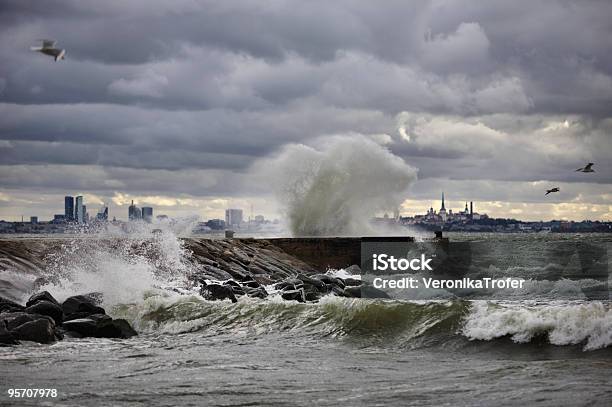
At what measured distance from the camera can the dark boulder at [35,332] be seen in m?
11.3

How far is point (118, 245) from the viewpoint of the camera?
20672mm

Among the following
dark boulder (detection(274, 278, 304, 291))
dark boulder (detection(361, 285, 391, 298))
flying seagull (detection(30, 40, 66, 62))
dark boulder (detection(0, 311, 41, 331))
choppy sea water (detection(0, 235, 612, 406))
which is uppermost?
flying seagull (detection(30, 40, 66, 62))

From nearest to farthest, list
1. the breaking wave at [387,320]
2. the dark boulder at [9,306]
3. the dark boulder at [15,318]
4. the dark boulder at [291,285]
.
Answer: the breaking wave at [387,320]
the dark boulder at [15,318]
the dark boulder at [9,306]
the dark boulder at [291,285]

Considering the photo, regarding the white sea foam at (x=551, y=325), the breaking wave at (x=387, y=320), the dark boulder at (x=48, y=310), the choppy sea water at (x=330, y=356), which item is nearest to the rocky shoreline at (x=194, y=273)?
the dark boulder at (x=48, y=310)

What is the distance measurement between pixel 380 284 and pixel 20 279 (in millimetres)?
10483

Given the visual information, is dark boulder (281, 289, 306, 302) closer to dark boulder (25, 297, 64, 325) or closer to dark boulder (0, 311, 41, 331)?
dark boulder (25, 297, 64, 325)

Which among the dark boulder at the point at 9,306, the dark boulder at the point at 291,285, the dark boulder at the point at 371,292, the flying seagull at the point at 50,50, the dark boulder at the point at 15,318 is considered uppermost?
the flying seagull at the point at 50,50

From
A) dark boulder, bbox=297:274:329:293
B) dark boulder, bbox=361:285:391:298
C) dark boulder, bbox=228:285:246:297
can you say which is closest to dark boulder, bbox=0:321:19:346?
dark boulder, bbox=228:285:246:297

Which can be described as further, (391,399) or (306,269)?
(306,269)

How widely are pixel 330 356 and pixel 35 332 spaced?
3.98m

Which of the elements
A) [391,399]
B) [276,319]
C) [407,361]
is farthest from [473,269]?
[391,399]

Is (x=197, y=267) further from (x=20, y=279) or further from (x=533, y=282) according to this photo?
(x=533, y=282)

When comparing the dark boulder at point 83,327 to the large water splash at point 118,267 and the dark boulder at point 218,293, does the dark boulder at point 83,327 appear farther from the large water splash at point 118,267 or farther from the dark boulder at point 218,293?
the dark boulder at point 218,293

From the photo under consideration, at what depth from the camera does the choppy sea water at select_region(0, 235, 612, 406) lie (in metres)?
8.00
